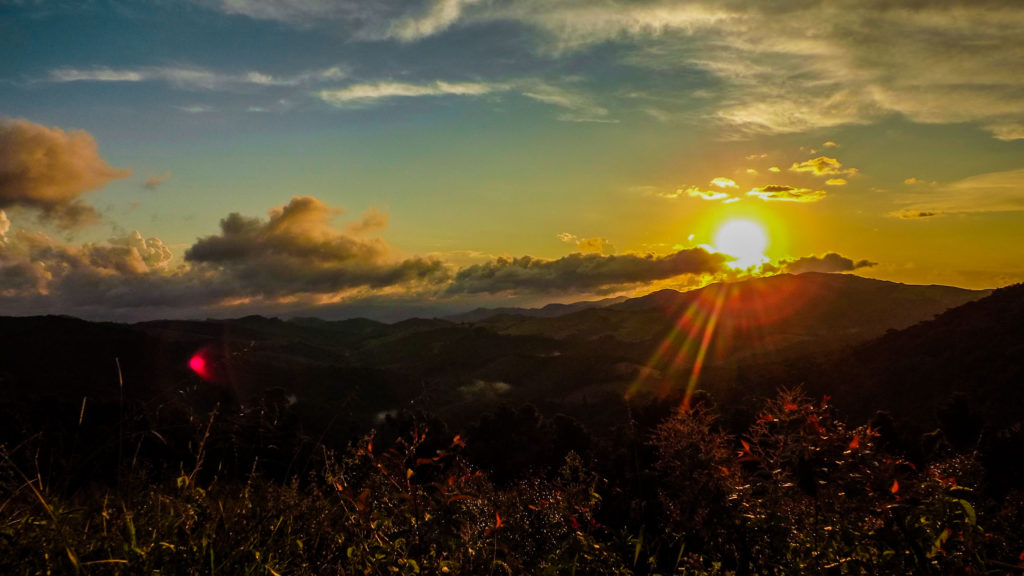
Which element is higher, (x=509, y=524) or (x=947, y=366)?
(x=509, y=524)

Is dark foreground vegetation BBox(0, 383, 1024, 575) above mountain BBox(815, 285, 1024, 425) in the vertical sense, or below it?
above

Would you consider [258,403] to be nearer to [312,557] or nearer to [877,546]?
[312,557]

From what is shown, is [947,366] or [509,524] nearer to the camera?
[509,524]

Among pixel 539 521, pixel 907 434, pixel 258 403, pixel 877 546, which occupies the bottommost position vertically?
pixel 907 434

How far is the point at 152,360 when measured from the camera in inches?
7067

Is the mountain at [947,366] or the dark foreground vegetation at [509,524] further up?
the dark foreground vegetation at [509,524]

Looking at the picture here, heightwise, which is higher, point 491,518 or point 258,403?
point 258,403

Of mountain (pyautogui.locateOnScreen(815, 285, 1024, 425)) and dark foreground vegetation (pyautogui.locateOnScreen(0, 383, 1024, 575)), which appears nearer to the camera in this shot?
dark foreground vegetation (pyautogui.locateOnScreen(0, 383, 1024, 575))

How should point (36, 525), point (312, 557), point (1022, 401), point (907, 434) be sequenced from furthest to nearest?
point (1022, 401)
point (907, 434)
point (312, 557)
point (36, 525)

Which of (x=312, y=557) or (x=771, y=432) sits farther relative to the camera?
(x=771, y=432)

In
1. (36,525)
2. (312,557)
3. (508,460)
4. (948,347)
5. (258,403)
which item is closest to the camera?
(36,525)

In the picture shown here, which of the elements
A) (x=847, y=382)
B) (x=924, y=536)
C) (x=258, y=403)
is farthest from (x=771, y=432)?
(x=847, y=382)

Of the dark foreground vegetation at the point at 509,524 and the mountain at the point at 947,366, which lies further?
the mountain at the point at 947,366

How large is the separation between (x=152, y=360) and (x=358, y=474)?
203649mm
